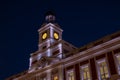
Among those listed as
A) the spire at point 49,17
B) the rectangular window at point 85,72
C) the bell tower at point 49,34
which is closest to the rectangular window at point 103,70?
the rectangular window at point 85,72

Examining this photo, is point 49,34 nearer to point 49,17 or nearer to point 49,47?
point 49,47

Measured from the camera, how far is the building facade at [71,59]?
31406mm

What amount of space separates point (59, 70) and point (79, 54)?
5.08m

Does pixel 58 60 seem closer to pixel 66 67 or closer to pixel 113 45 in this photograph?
pixel 66 67

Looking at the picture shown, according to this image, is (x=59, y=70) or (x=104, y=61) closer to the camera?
Answer: (x=104, y=61)

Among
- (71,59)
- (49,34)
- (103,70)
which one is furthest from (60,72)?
(49,34)

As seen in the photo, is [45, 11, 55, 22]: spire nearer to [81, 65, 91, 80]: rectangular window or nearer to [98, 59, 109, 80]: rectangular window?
[81, 65, 91, 80]: rectangular window

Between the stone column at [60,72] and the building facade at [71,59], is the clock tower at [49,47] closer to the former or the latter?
the building facade at [71,59]

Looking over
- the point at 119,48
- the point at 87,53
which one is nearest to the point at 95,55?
the point at 87,53

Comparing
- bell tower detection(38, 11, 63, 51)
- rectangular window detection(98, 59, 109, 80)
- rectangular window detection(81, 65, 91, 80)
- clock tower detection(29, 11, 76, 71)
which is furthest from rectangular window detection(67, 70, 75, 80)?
bell tower detection(38, 11, 63, 51)

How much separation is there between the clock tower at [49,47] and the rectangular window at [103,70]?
27.4 feet

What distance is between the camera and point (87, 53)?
112 ft

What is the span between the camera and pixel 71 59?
36.4 m

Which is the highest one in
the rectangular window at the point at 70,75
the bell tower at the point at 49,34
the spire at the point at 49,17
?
the spire at the point at 49,17
